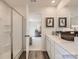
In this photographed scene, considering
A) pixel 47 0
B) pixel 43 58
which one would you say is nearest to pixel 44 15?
pixel 47 0

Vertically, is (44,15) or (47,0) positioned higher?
(47,0)

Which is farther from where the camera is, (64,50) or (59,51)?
(59,51)

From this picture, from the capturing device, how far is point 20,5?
20.2 ft

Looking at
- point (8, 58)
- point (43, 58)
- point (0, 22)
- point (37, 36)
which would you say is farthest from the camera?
point (37, 36)

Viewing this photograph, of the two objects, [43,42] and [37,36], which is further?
[37,36]

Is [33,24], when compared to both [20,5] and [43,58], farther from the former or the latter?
[43,58]

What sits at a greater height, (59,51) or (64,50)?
(64,50)

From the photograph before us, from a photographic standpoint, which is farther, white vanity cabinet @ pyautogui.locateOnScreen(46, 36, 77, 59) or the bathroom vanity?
white vanity cabinet @ pyautogui.locateOnScreen(46, 36, 77, 59)

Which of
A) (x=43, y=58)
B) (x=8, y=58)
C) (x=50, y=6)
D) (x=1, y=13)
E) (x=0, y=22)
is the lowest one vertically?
(x=43, y=58)

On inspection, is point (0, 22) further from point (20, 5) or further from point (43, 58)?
point (20, 5)

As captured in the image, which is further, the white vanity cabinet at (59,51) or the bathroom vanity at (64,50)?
the white vanity cabinet at (59,51)

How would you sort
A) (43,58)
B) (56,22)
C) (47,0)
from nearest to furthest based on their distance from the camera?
(43,58)
(47,0)
(56,22)

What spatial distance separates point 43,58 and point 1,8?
2.75 metres

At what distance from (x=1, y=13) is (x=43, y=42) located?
3.87 metres
